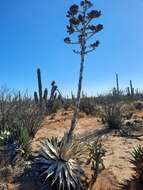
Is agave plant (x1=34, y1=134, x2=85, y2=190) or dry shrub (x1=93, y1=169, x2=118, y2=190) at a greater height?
agave plant (x1=34, y1=134, x2=85, y2=190)

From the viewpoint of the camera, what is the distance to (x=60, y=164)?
7730 millimetres

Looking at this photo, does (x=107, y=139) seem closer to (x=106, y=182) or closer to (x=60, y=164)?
(x=106, y=182)

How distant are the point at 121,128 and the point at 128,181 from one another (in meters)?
5.28

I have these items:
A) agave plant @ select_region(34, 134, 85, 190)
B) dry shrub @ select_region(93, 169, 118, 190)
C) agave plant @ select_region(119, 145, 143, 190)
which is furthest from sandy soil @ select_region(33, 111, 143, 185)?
agave plant @ select_region(34, 134, 85, 190)

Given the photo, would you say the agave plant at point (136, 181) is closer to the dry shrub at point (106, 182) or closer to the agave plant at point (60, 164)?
the dry shrub at point (106, 182)

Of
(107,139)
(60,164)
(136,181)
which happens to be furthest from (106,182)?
(107,139)

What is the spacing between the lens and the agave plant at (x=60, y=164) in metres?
7.44

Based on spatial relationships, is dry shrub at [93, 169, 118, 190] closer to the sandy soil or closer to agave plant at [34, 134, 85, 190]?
the sandy soil

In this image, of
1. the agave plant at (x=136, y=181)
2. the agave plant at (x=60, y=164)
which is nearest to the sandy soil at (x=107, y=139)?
the agave plant at (x=136, y=181)

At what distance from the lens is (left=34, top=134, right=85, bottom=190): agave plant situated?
7441 mm

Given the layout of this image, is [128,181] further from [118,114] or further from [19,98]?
[19,98]

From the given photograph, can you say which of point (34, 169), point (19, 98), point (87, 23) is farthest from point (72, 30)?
point (19, 98)

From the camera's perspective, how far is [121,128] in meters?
12.8

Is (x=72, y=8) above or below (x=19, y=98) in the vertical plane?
above
